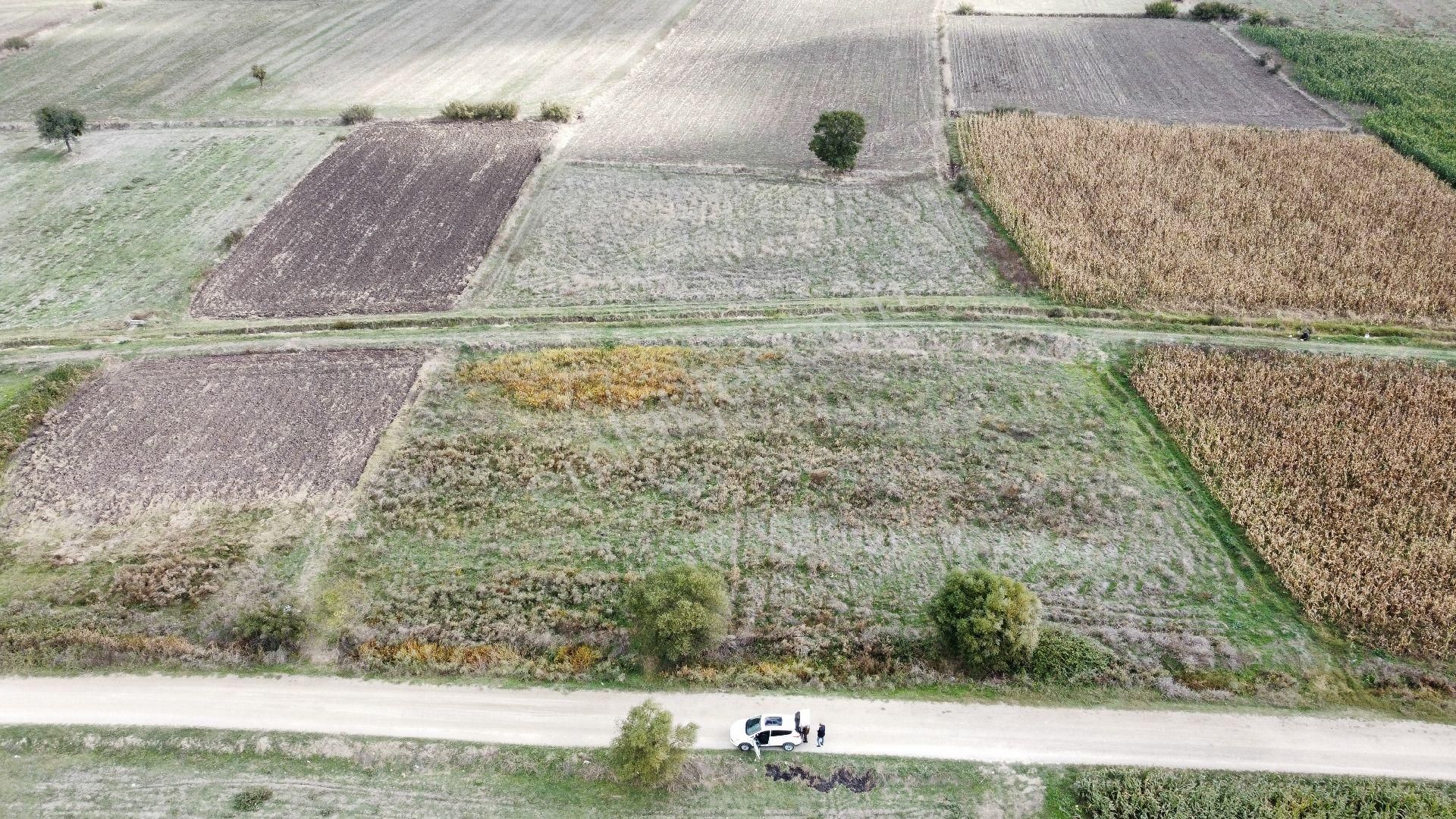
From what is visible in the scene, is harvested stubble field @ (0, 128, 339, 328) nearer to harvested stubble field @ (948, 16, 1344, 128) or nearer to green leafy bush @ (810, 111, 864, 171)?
green leafy bush @ (810, 111, 864, 171)

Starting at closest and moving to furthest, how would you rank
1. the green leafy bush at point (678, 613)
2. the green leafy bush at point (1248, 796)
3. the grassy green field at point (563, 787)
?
1. the green leafy bush at point (1248, 796)
2. the grassy green field at point (563, 787)
3. the green leafy bush at point (678, 613)

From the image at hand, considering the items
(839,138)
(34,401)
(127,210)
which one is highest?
(839,138)

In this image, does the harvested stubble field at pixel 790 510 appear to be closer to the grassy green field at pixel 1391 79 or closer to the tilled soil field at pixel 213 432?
the tilled soil field at pixel 213 432

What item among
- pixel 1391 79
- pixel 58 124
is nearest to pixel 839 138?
pixel 1391 79

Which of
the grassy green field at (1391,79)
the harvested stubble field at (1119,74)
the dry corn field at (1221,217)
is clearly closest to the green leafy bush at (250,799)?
the dry corn field at (1221,217)

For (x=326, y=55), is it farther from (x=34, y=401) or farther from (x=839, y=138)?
(x=839, y=138)

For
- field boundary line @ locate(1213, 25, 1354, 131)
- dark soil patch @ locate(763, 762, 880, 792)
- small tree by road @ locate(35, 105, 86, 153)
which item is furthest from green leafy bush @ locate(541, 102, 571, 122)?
field boundary line @ locate(1213, 25, 1354, 131)

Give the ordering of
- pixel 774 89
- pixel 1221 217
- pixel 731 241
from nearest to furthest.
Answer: pixel 1221 217
pixel 731 241
pixel 774 89

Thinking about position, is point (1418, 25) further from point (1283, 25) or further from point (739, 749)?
point (739, 749)
